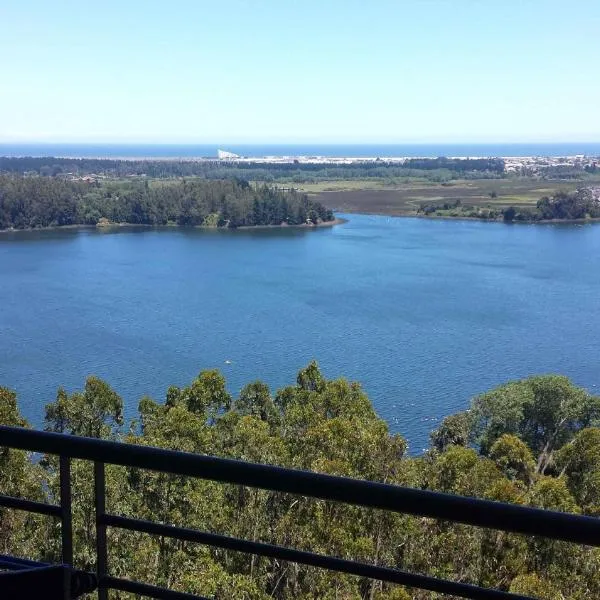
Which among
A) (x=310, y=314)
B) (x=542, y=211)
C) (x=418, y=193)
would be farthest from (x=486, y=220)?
(x=310, y=314)

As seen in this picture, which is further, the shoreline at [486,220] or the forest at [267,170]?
the forest at [267,170]

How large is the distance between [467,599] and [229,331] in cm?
2086

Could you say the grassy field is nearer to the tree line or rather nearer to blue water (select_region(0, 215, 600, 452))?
the tree line

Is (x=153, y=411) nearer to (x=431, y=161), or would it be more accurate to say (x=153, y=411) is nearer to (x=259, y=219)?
(x=259, y=219)

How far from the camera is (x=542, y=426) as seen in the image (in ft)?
46.1

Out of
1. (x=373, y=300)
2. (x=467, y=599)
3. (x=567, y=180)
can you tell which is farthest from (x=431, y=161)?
(x=467, y=599)

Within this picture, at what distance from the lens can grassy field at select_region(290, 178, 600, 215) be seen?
178 ft

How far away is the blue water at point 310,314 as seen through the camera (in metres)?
17.2

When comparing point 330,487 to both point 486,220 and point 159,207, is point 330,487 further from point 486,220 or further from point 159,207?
point 486,220

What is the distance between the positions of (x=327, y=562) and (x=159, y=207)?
158 ft

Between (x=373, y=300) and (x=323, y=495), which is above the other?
(x=323, y=495)

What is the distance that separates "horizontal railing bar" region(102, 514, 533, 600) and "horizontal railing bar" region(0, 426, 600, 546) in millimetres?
78

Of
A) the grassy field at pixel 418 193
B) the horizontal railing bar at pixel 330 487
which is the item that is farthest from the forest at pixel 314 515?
the grassy field at pixel 418 193

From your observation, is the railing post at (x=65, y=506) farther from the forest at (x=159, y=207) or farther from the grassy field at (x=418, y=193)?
the grassy field at (x=418, y=193)
